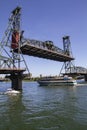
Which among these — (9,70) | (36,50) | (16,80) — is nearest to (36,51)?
(36,50)

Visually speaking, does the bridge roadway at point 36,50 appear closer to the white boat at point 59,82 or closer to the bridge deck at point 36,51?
the bridge deck at point 36,51

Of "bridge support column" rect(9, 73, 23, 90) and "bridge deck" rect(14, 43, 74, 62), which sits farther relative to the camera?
"bridge deck" rect(14, 43, 74, 62)

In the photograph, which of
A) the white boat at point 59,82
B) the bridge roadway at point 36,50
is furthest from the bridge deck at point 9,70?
the white boat at point 59,82

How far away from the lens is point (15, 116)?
912 inches

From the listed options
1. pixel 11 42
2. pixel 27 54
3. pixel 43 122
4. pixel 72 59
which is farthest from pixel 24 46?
pixel 43 122

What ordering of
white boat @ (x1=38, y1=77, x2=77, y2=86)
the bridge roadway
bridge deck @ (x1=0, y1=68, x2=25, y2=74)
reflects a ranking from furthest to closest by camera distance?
1. white boat @ (x1=38, y1=77, x2=77, y2=86)
2. the bridge roadway
3. bridge deck @ (x1=0, y1=68, x2=25, y2=74)

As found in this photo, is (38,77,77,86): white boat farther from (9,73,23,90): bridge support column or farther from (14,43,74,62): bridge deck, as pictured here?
(9,73,23,90): bridge support column

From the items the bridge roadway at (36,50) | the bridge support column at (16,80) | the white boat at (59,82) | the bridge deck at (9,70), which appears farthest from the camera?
the white boat at (59,82)

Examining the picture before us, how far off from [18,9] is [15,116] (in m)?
52.6

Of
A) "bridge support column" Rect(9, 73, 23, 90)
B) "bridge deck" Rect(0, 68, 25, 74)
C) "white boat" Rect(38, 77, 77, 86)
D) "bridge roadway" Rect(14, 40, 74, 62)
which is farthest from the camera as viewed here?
"white boat" Rect(38, 77, 77, 86)

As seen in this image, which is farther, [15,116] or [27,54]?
[27,54]

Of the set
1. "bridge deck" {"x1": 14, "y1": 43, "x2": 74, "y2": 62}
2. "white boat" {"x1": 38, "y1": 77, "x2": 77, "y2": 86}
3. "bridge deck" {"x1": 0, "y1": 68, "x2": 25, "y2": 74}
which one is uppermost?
"bridge deck" {"x1": 14, "y1": 43, "x2": 74, "y2": 62}

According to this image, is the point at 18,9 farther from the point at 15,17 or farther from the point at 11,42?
the point at 11,42

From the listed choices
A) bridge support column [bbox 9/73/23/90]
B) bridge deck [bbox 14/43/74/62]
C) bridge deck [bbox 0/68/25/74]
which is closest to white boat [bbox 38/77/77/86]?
bridge deck [bbox 14/43/74/62]
